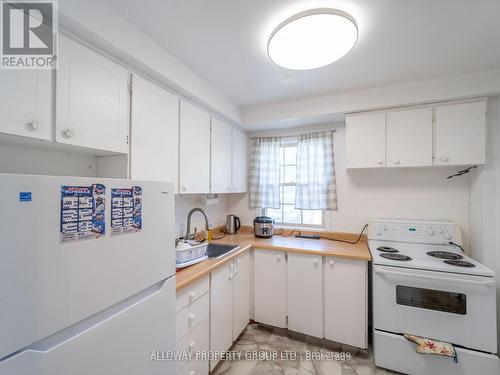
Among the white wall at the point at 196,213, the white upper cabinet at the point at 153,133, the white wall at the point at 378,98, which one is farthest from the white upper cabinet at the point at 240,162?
the white upper cabinet at the point at 153,133

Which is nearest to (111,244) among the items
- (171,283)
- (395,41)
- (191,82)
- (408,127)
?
(171,283)

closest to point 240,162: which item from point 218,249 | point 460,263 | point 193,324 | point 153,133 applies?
point 218,249

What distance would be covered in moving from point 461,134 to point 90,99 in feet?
9.06

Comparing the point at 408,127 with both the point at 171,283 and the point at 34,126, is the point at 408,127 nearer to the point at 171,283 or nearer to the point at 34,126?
the point at 171,283

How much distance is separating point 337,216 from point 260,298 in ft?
4.15

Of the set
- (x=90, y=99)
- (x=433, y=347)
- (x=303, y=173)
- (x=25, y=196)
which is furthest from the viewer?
(x=303, y=173)

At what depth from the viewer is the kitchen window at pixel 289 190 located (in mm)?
2753

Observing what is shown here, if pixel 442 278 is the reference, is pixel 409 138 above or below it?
above

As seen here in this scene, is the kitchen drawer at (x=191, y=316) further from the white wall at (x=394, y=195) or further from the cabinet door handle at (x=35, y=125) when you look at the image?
the white wall at (x=394, y=195)

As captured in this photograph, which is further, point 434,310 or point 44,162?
point 434,310

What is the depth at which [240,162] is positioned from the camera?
108 inches

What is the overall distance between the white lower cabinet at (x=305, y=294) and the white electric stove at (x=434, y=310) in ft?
1.48

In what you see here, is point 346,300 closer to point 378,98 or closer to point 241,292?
point 241,292

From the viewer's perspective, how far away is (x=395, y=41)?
1.40 m
